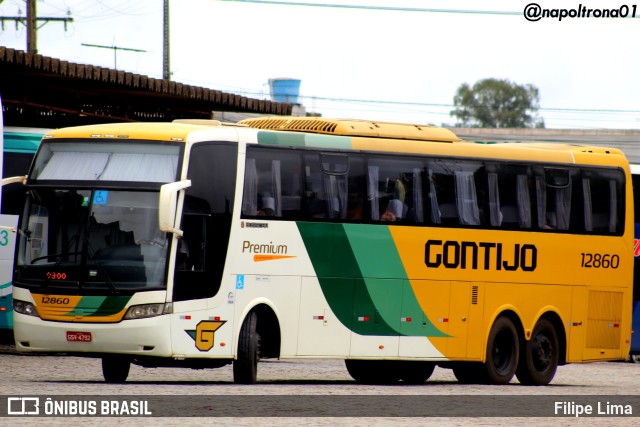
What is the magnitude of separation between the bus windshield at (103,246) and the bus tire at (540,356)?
6.74 metres

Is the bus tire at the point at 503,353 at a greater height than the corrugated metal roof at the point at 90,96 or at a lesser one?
lesser

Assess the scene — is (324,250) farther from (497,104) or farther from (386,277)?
(497,104)

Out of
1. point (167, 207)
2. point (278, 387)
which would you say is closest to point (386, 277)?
point (278, 387)

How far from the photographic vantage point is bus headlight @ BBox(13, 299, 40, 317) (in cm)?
1741

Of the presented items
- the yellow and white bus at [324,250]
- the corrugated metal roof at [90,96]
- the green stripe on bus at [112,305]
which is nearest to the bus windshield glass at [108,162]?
the yellow and white bus at [324,250]

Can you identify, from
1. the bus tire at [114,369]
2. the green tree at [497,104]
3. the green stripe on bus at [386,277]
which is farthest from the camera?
the green tree at [497,104]

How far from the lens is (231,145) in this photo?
59.5ft

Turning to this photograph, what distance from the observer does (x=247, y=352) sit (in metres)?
17.9

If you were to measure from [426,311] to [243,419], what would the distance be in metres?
7.33

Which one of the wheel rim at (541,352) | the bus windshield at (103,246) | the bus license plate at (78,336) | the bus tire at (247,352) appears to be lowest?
the wheel rim at (541,352)

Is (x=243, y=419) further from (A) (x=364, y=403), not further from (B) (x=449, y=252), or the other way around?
(B) (x=449, y=252)

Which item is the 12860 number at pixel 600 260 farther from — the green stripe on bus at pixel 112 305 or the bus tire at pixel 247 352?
the green stripe on bus at pixel 112 305

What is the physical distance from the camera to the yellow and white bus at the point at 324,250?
679 inches

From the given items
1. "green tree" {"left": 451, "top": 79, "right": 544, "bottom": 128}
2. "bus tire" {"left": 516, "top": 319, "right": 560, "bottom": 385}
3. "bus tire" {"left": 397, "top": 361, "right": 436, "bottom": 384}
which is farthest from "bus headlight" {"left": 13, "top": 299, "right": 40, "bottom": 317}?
"green tree" {"left": 451, "top": 79, "right": 544, "bottom": 128}
